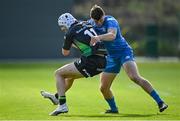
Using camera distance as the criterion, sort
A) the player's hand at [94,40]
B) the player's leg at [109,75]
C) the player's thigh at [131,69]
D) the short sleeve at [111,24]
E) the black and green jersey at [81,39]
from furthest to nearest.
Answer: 1. the player's leg at [109,75]
2. the player's thigh at [131,69]
3. the short sleeve at [111,24]
4. the black and green jersey at [81,39]
5. the player's hand at [94,40]

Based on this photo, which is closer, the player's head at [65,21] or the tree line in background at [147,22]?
the player's head at [65,21]

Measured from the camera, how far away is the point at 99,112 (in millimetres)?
14906

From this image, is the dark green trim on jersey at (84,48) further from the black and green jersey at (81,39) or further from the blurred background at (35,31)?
the blurred background at (35,31)

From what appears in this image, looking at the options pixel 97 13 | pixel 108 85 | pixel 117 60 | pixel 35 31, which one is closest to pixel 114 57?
A: pixel 117 60

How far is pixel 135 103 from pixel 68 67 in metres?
3.64

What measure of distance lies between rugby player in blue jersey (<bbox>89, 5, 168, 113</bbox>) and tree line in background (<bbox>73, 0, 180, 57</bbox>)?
2914 centimetres

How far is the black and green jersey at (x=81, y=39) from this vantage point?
13859 mm

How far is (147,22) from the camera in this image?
162ft

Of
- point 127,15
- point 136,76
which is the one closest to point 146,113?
point 136,76

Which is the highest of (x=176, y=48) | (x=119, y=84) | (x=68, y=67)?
(x=68, y=67)

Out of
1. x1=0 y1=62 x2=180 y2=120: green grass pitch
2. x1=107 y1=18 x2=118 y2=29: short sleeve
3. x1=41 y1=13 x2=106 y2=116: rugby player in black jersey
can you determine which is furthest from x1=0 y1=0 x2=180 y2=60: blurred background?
x1=41 y1=13 x2=106 y2=116: rugby player in black jersey

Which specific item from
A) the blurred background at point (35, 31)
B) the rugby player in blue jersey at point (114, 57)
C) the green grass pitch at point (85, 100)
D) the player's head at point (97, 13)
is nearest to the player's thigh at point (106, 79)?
the rugby player in blue jersey at point (114, 57)

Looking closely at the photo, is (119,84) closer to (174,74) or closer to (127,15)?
(174,74)

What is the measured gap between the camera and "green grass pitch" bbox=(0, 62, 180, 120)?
46.0 feet
